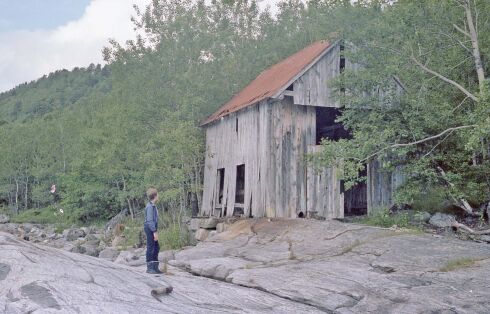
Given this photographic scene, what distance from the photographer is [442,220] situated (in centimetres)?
1545

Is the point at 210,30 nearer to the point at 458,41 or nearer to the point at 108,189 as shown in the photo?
the point at 108,189

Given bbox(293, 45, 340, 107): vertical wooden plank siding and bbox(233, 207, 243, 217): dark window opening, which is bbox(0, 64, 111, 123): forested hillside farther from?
bbox(293, 45, 340, 107): vertical wooden plank siding

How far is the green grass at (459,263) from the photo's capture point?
9.62 metres

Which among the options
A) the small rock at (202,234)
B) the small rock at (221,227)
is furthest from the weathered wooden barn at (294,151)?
the small rock at (202,234)

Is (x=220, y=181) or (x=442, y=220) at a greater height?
(x=220, y=181)

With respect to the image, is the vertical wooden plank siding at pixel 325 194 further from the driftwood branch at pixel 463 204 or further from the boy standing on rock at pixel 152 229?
the boy standing on rock at pixel 152 229

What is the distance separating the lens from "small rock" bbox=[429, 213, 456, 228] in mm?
15069

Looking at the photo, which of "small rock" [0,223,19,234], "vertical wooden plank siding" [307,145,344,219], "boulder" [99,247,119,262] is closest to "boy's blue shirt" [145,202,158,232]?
"boulder" [99,247,119,262]

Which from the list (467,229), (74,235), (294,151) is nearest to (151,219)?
(294,151)

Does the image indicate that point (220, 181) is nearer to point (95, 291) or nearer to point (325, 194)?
point (325, 194)

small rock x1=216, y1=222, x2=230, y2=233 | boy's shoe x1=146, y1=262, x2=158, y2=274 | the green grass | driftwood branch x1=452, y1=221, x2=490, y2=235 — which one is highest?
driftwood branch x1=452, y1=221, x2=490, y2=235

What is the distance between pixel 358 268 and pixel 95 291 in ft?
18.1

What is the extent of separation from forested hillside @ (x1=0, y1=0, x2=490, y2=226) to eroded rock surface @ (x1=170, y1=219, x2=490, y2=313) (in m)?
2.36

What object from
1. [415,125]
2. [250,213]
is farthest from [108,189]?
[415,125]
